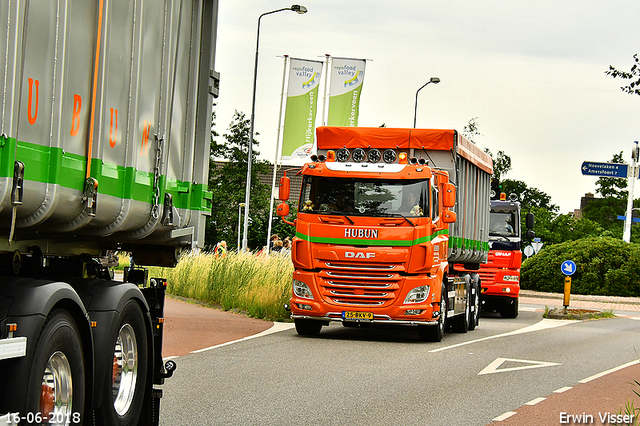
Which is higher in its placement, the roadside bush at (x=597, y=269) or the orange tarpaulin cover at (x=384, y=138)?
the orange tarpaulin cover at (x=384, y=138)

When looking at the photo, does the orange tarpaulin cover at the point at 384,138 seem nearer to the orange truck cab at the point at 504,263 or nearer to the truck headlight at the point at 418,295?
the truck headlight at the point at 418,295

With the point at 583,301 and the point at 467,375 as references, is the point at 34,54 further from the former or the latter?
the point at 583,301

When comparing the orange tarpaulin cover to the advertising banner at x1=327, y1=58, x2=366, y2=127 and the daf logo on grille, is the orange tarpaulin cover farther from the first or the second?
the advertising banner at x1=327, y1=58, x2=366, y2=127

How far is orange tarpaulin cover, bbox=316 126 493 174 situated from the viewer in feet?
52.0

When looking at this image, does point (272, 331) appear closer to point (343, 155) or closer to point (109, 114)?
point (343, 155)

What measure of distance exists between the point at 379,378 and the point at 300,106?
22912mm

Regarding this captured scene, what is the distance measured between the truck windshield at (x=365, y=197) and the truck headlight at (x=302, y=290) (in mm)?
1219

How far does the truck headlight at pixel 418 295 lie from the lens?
1455 cm

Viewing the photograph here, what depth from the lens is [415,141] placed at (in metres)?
16.0

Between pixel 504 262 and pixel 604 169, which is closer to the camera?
pixel 504 262

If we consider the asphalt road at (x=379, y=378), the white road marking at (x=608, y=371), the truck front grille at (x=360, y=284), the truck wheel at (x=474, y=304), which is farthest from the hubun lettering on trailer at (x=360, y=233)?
the truck wheel at (x=474, y=304)

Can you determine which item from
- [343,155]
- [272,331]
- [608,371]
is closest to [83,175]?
[608,371]

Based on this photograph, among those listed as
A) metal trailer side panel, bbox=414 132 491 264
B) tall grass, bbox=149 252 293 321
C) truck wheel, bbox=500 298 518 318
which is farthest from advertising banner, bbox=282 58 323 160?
metal trailer side panel, bbox=414 132 491 264

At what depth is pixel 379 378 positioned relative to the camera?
10562 millimetres
